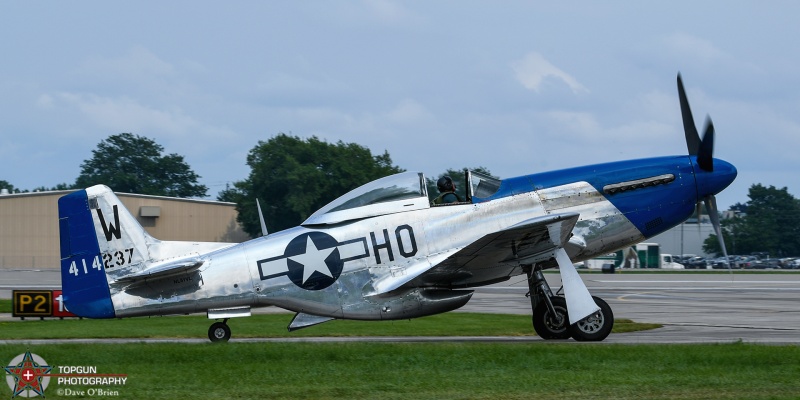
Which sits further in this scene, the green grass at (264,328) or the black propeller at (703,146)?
the green grass at (264,328)

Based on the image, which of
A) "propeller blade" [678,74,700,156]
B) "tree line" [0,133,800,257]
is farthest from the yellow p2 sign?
"tree line" [0,133,800,257]

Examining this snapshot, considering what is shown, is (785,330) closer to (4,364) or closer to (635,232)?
(635,232)

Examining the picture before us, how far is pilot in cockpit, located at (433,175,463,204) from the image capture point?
14453mm

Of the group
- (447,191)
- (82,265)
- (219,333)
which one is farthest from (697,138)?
(82,265)

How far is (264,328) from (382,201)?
6234 millimetres

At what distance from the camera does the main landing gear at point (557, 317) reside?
1398 centimetres

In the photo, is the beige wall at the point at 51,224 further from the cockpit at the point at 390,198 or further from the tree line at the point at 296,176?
the cockpit at the point at 390,198

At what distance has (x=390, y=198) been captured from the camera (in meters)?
14.2

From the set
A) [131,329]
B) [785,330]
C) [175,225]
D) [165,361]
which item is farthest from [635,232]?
[175,225]

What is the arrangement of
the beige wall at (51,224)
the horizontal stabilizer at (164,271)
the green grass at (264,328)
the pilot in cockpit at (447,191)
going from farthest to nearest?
1. the beige wall at (51,224)
2. the green grass at (264,328)
3. the pilot in cockpit at (447,191)
4. the horizontal stabilizer at (164,271)

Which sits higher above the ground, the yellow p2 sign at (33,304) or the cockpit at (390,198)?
the cockpit at (390,198)

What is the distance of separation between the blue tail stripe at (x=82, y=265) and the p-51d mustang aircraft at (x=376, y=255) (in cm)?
1
